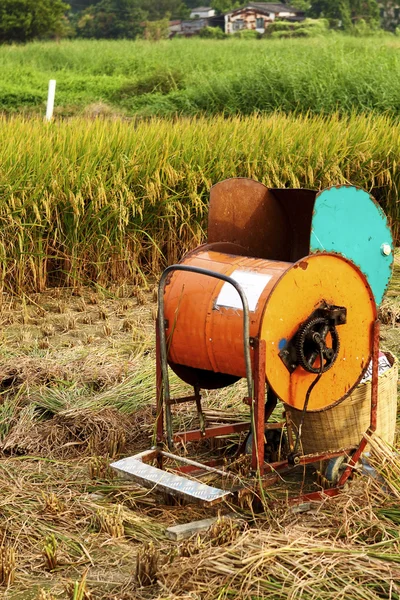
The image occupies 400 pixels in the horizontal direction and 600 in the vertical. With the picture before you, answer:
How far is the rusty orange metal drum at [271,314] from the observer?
12.0 ft

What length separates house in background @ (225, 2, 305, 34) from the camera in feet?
238

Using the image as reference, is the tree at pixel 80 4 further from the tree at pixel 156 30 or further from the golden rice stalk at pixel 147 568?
the golden rice stalk at pixel 147 568

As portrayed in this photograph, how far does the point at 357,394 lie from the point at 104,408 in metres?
1.36

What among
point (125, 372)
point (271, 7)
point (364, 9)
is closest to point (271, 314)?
point (125, 372)

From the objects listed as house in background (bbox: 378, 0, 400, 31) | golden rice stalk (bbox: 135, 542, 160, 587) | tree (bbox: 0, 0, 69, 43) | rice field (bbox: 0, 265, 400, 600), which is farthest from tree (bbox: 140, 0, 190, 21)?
golden rice stalk (bbox: 135, 542, 160, 587)

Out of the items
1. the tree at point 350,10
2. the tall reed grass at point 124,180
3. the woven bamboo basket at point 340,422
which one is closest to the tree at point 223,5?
the tree at point 350,10

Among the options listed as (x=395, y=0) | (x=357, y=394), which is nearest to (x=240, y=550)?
(x=357, y=394)

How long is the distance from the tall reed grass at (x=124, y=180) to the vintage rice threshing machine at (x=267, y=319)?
2.97 metres

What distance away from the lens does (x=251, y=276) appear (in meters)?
3.76

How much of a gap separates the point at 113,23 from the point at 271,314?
69.7 meters

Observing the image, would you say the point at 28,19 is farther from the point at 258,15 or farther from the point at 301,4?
the point at 301,4

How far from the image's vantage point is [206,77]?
66.8ft

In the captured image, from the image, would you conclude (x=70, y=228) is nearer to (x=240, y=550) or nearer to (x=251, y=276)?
(x=251, y=276)

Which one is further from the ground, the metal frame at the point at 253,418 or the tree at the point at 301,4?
the tree at the point at 301,4
